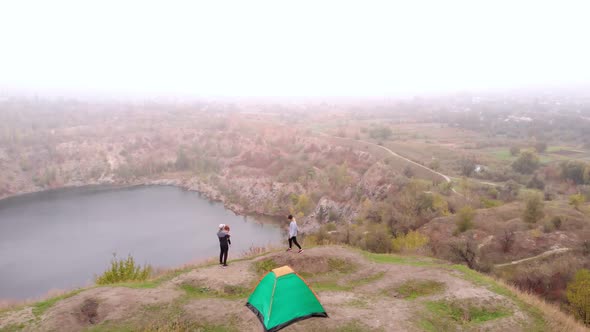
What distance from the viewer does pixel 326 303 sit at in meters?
18.3

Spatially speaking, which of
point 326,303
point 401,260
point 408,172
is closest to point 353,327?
point 326,303

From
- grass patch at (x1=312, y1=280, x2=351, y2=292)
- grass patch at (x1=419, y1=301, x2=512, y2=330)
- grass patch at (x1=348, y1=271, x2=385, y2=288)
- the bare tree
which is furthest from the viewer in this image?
the bare tree

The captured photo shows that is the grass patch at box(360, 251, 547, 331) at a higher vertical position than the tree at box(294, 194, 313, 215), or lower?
higher

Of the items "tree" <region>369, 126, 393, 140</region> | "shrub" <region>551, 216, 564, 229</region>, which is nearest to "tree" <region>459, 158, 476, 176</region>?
"shrub" <region>551, 216, 564, 229</region>

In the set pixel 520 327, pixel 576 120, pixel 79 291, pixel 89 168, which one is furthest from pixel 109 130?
pixel 576 120

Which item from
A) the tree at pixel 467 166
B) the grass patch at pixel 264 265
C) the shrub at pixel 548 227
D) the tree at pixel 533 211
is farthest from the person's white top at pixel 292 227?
the tree at pixel 467 166

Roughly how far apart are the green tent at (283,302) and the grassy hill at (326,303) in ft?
1.46

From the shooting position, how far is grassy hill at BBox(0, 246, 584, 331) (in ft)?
53.1

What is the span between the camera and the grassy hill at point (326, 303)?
16188mm

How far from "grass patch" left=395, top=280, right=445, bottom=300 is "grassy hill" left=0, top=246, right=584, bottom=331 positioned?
0.05m

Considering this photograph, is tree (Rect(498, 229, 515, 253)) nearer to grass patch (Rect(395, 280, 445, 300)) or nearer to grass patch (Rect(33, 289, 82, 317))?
grass patch (Rect(395, 280, 445, 300))

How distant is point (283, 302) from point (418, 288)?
28.5ft

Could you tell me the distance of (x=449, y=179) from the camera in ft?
228

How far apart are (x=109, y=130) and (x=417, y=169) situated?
453 ft
